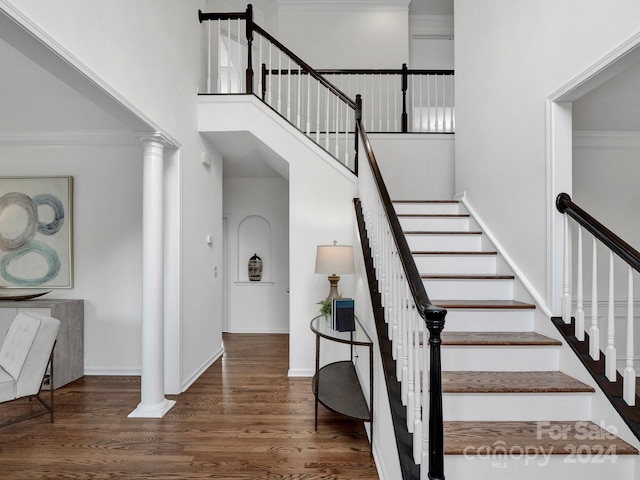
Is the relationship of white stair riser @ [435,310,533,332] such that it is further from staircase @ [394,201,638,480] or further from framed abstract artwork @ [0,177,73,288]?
framed abstract artwork @ [0,177,73,288]

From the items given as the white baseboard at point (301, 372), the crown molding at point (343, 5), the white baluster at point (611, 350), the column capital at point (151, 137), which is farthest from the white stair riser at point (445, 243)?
the crown molding at point (343, 5)

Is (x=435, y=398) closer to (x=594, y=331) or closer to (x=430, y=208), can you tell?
(x=594, y=331)

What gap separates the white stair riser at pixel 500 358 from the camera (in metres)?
2.10

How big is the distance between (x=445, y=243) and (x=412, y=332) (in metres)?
1.82

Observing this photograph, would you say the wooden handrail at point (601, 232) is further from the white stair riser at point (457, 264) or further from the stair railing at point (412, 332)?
the stair railing at point (412, 332)

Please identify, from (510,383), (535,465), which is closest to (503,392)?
(510,383)

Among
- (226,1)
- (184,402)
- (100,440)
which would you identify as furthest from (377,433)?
(226,1)

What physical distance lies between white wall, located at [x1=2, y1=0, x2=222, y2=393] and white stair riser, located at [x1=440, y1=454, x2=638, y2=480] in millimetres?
2555

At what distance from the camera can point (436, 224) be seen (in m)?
3.41

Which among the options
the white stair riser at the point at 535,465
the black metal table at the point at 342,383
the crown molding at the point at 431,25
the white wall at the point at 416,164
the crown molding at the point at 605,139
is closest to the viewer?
the white stair riser at the point at 535,465

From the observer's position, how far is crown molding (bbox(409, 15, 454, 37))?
19.6 feet

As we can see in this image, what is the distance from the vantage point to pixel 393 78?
17.9 feet

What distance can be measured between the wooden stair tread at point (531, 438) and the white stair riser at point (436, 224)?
1938 mm

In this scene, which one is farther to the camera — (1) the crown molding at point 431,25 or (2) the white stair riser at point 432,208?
(1) the crown molding at point 431,25
